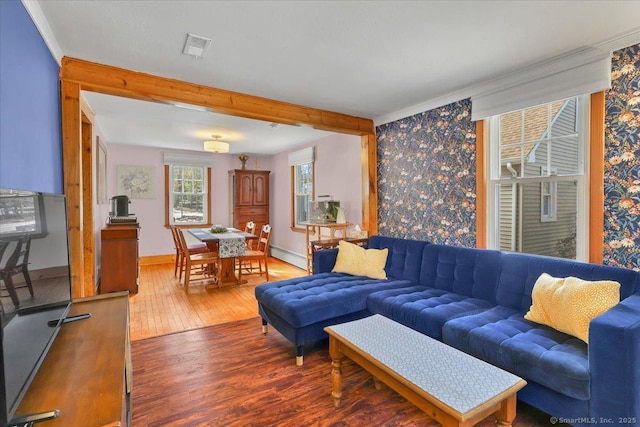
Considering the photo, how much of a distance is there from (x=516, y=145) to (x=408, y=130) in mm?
1256

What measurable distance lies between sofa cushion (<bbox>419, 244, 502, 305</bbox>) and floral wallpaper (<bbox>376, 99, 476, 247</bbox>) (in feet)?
1.34

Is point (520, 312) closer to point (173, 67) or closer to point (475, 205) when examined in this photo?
point (475, 205)

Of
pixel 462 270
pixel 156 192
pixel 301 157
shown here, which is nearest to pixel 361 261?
pixel 462 270

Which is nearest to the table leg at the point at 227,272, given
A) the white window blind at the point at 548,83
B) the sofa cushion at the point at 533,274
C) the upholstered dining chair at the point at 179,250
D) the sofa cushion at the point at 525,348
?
the upholstered dining chair at the point at 179,250

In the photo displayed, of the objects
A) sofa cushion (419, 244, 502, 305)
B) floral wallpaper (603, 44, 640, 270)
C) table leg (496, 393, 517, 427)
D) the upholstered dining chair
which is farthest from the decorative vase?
table leg (496, 393, 517, 427)

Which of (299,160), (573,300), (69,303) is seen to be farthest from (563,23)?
(299,160)

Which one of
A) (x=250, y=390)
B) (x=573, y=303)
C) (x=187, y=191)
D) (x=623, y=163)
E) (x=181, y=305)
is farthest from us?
(x=187, y=191)

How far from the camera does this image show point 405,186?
3961mm

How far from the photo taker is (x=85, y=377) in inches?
44.8

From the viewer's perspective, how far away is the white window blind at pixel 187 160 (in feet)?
21.2

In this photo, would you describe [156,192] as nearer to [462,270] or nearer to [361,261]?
[361,261]

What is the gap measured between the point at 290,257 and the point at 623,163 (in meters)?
5.21

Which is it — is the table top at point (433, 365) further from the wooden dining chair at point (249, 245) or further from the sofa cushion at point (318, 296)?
the wooden dining chair at point (249, 245)

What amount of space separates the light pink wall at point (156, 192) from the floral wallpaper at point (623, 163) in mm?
6436
